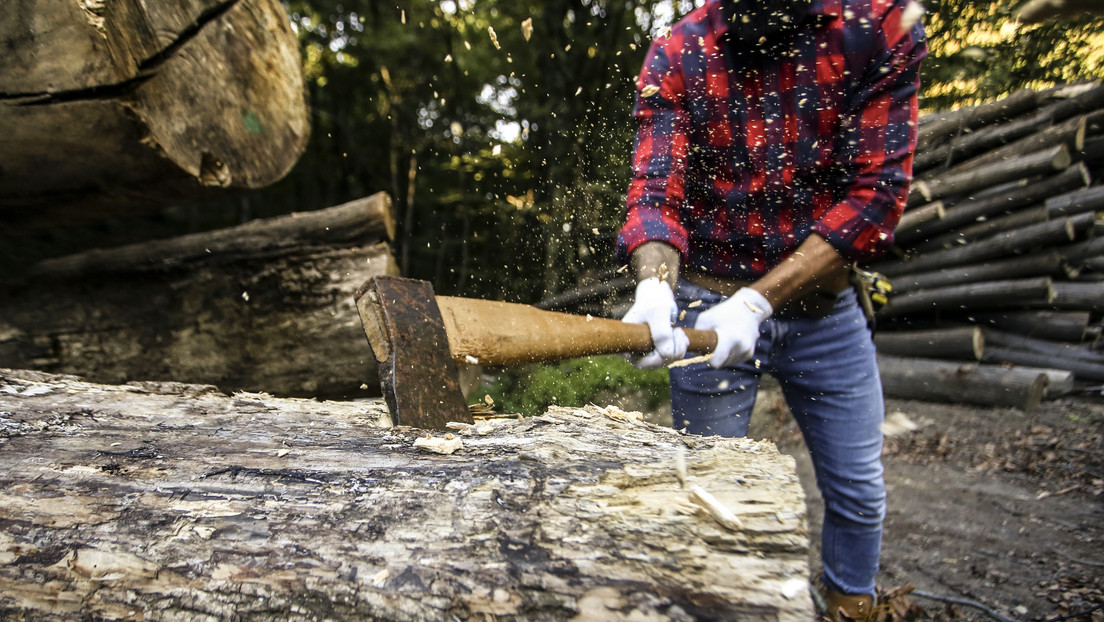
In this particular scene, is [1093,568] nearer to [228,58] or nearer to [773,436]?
[773,436]

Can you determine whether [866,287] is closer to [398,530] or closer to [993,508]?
[398,530]

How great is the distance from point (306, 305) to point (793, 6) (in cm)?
193

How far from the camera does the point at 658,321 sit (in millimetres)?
1570

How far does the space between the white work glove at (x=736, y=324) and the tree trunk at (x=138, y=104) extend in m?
1.63

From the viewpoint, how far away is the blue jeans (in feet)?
5.79

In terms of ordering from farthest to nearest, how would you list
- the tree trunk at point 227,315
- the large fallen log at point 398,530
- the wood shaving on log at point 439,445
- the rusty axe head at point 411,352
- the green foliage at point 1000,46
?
the green foliage at point 1000,46 → the tree trunk at point 227,315 → the rusty axe head at point 411,352 → the wood shaving on log at point 439,445 → the large fallen log at point 398,530

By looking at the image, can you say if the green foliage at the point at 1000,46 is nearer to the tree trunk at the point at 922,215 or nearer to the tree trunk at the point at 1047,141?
the tree trunk at the point at 1047,141

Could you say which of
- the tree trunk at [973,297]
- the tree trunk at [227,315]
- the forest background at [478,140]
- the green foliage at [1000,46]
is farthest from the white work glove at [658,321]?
the tree trunk at [973,297]

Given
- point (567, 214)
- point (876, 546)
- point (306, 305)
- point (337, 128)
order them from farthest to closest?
point (337, 128) → point (567, 214) → point (306, 305) → point (876, 546)

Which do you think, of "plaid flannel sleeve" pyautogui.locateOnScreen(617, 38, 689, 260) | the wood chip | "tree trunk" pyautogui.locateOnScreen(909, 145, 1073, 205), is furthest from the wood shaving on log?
"tree trunk" pyautogui.locateOnScreen(909, 145, 1073, 205)

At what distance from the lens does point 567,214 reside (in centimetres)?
728

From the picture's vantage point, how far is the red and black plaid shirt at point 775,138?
1621 mm

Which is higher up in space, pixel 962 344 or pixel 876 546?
pixel 962 344

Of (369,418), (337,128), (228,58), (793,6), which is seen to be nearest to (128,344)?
(228,58)
